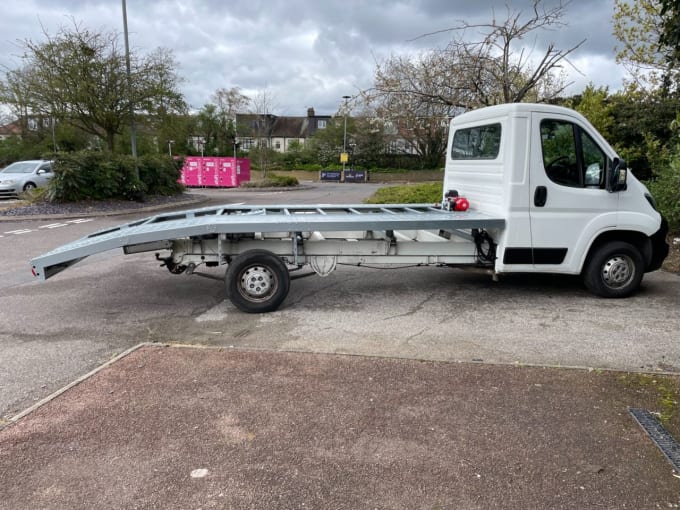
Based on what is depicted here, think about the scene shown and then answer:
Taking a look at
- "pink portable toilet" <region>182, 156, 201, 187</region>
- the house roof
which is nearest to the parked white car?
"pink portable toilet" <region>182, 156, 201, 187</region>

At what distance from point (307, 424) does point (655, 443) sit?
2197 mm

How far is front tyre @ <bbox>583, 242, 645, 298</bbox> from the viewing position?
6320 millimetres

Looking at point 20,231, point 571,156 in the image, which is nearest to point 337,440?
point 571,156

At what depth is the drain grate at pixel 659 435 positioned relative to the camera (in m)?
3.05

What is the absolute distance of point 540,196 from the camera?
19.6ft

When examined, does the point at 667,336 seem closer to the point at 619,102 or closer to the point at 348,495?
the point at 348,495

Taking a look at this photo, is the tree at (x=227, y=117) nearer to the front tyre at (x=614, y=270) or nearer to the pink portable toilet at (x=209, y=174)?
the pink portable toilet at (x=209, y=174)

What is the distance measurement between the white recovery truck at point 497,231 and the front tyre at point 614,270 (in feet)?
0.04

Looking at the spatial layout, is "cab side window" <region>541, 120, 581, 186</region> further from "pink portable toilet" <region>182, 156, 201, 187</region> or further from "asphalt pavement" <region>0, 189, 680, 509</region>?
"pink portable toilet" <region>182, 156, 201, 187</region>

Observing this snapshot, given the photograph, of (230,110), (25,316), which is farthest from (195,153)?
(25,316)

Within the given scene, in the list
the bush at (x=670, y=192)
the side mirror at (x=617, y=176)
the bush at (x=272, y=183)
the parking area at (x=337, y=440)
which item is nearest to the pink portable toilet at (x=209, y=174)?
the bush at (x=272, y=183)

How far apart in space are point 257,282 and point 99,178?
13.7 m

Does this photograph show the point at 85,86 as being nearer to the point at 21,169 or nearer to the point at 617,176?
the point at 21,169

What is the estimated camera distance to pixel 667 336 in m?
5.21
